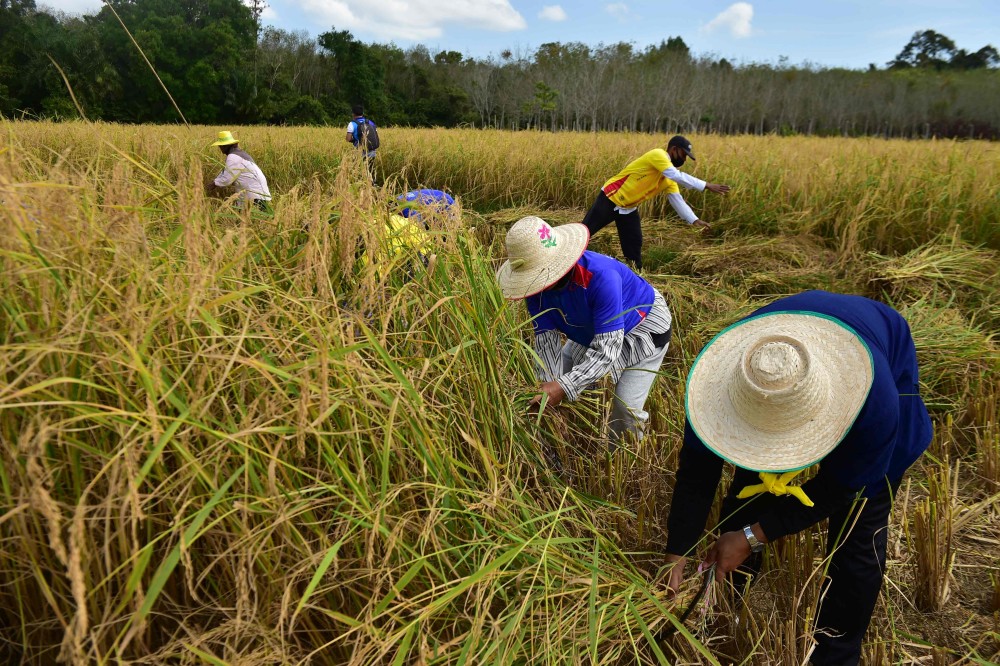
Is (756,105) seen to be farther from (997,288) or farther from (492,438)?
(492,438)

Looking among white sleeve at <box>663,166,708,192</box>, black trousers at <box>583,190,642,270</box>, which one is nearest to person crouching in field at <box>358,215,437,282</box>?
black trousers at <box>583,190,642,270</box>

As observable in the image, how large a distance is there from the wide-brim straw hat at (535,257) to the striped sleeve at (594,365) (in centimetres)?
32

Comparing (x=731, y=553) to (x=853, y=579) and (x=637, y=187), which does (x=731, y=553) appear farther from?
(x=637, y=187)

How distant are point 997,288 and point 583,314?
354 cm

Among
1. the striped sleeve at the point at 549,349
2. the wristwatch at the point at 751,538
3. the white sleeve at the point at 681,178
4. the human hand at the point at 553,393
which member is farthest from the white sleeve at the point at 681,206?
the wristwatch at the point at 751,538

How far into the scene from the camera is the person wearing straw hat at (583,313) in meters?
2.24

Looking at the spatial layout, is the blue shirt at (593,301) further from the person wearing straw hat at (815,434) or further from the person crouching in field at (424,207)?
the person wearing straw hat at (815,434)

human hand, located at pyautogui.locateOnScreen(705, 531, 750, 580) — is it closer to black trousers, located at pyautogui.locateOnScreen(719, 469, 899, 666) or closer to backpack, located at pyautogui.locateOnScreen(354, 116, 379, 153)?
black trousers, located at pyautogui.locateOnScreen(719, 469, 899, 666)

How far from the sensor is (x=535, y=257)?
2.26 m

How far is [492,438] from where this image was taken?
5.15 ft

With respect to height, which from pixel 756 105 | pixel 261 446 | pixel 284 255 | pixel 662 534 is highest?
pixel 756 105

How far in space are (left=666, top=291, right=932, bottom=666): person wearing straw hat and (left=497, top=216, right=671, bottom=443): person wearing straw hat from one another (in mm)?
539

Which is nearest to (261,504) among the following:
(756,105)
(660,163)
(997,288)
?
(660,163)

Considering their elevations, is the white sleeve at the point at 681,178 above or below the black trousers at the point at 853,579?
above
